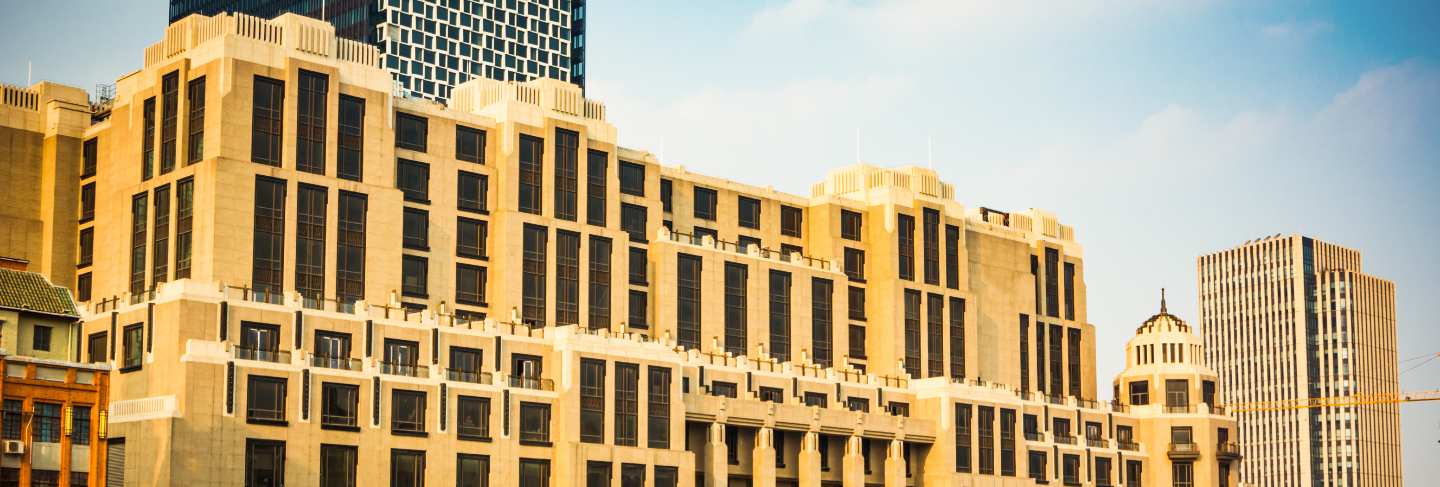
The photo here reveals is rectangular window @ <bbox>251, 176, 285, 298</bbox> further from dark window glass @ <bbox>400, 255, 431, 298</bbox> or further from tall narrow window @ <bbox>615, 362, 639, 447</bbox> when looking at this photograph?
tall narrow window @ <bbox>615, 362, 639, 447</bbox>

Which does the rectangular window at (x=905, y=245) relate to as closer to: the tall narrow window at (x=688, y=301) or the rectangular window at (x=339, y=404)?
the tall narrow window at (x=688, y=301)

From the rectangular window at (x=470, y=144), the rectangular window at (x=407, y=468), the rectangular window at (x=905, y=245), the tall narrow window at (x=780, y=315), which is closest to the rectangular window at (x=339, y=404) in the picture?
the rectangular window at (x=407, y=468)

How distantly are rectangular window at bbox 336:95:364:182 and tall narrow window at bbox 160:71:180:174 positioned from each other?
1215 cm

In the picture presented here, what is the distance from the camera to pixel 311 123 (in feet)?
508

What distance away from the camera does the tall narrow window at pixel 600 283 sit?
171000 millimetres

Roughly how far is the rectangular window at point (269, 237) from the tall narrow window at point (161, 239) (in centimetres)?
703

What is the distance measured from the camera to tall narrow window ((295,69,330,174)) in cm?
15375


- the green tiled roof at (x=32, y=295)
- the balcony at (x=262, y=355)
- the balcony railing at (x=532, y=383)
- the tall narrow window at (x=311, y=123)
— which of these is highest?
the tall narrow window at (x=311, y=123)

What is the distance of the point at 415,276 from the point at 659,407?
22.0 meters

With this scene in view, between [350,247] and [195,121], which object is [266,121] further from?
[350,247]

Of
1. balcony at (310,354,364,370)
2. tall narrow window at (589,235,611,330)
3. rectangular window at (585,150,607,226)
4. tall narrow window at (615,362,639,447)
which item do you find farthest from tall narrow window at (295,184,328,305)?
rectangular window at (585,150,607,226)

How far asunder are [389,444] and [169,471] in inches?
696

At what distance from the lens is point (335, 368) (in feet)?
475

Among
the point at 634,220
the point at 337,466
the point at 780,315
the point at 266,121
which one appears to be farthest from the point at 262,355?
the point at 780,315
